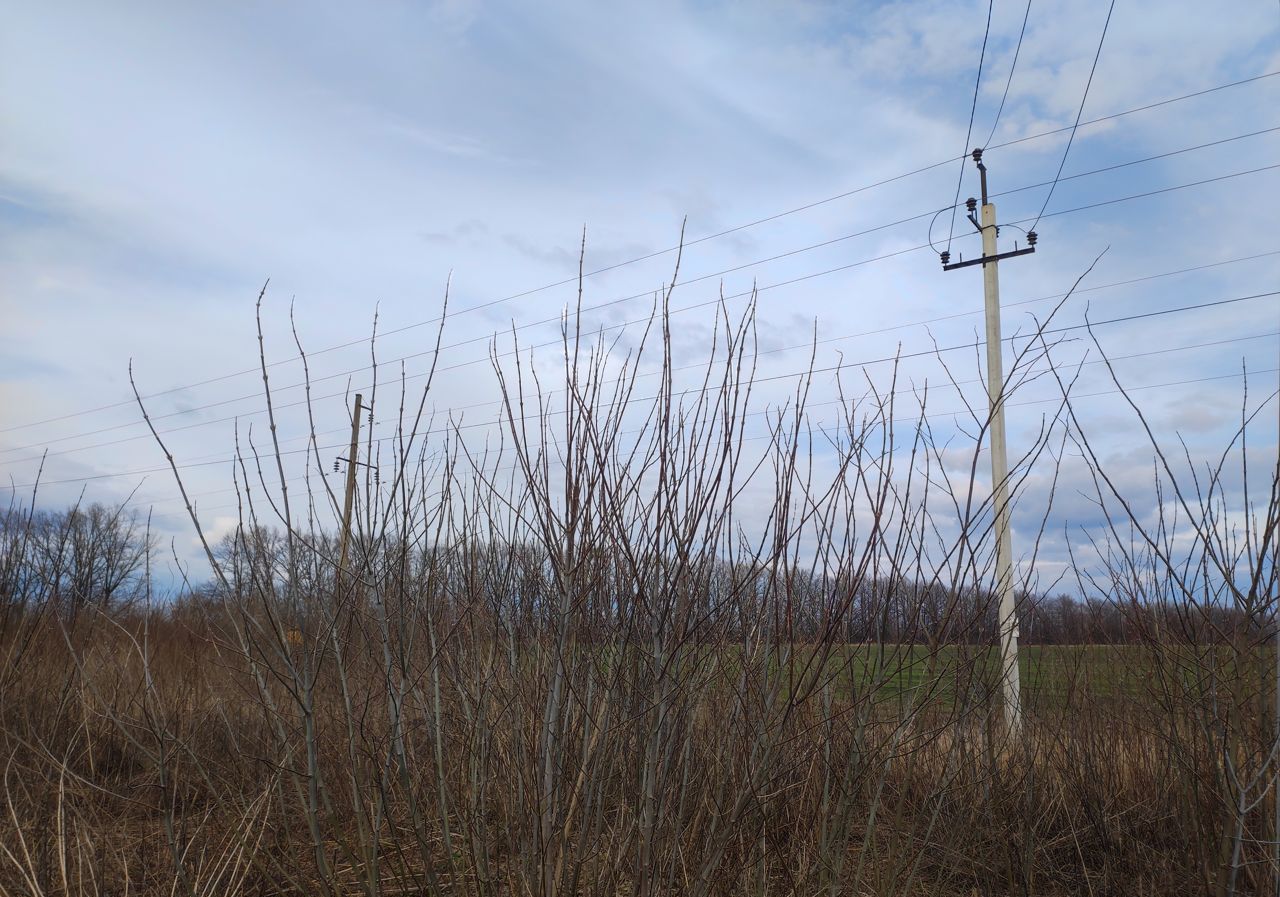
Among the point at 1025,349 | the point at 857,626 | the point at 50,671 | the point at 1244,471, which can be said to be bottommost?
the point at 50,671

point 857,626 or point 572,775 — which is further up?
point 857,626

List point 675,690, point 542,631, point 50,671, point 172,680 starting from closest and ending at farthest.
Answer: point 675,690
point 542,631
point 50,671
point 172,680

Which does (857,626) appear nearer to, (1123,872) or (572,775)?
(572,775)

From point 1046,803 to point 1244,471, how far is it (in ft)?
7.79

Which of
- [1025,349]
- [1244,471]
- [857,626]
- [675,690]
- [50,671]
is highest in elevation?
[1025,349]

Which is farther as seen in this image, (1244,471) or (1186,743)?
(1186,743)

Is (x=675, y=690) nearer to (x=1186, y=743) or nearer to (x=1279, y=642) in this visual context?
(x=1279, y=642)

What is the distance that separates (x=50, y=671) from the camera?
231 inches

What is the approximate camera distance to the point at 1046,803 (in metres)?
4.40

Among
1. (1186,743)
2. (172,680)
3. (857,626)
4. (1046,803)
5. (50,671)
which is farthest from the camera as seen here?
(172,680)

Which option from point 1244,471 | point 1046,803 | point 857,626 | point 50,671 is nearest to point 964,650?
point 857,626

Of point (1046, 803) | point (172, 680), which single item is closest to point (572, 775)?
point (1046, 803)

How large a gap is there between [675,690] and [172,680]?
685cm

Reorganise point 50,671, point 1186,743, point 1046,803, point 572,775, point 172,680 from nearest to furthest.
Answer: point 572,775 < point 1186,743 < point 1046,803 < point 50,671 < point 172,680
